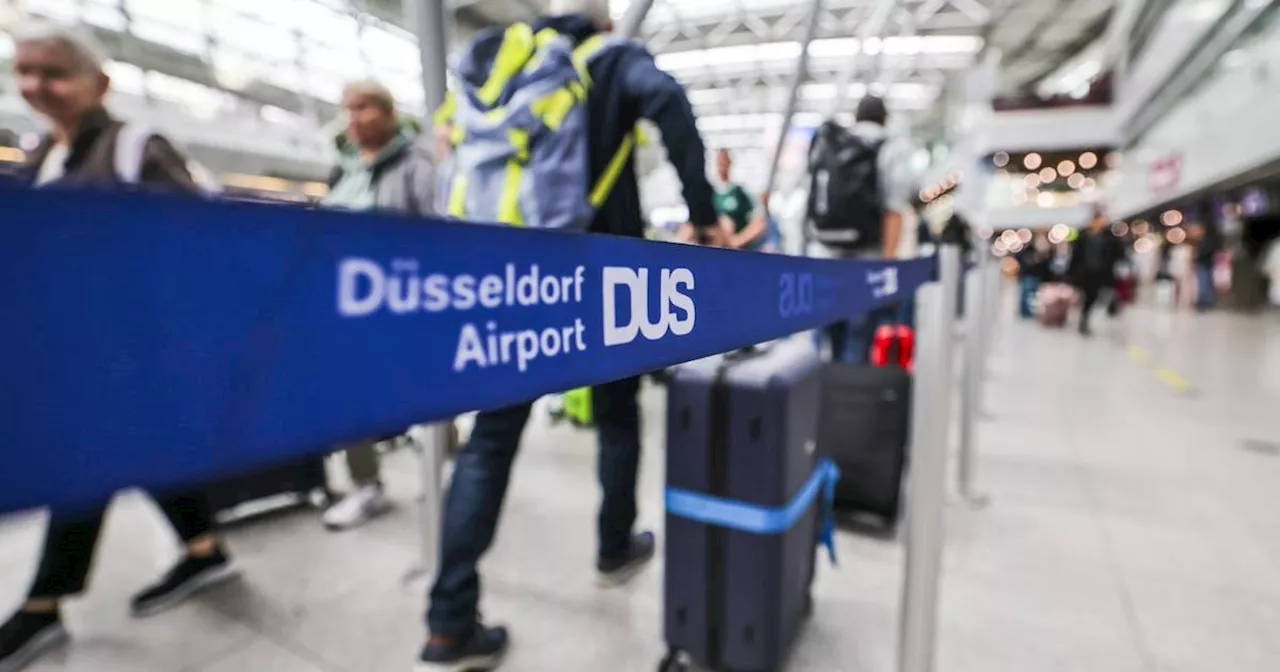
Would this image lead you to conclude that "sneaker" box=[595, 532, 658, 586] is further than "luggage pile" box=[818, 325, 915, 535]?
No

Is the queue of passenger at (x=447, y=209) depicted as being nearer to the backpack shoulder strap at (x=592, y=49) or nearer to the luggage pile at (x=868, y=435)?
the backpack shoulder strap at (x=592, y=49)

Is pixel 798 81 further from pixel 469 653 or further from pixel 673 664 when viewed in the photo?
pixel 469 653

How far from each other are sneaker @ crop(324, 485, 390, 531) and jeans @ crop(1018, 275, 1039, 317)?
1263cm

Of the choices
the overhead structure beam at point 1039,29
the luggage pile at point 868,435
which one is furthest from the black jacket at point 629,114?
the overhead structure beam at point 1039,29

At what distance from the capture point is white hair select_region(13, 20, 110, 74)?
52.9 inches

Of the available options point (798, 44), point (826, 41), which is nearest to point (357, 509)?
point (798, 44)

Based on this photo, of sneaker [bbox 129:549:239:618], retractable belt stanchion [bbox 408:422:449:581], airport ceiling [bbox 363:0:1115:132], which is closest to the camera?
sneaker [bbox 129:549:239:618]

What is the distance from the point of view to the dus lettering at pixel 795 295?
71 centimetres

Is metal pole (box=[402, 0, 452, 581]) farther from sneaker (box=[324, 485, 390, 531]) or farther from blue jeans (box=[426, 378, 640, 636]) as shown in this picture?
sneaker (box=[324, 485, 390, 531])

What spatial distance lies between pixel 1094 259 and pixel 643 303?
969 centimetres

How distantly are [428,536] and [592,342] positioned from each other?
1.66 m

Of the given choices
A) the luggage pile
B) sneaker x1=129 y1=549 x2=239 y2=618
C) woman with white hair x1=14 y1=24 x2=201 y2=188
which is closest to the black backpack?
the luggage pile

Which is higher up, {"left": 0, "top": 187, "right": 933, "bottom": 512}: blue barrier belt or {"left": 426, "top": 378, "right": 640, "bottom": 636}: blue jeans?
{"left": 0, "top": 187, "right": 933, "bottom": 512}: blue barrier belt

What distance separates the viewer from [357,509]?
2.29 m
